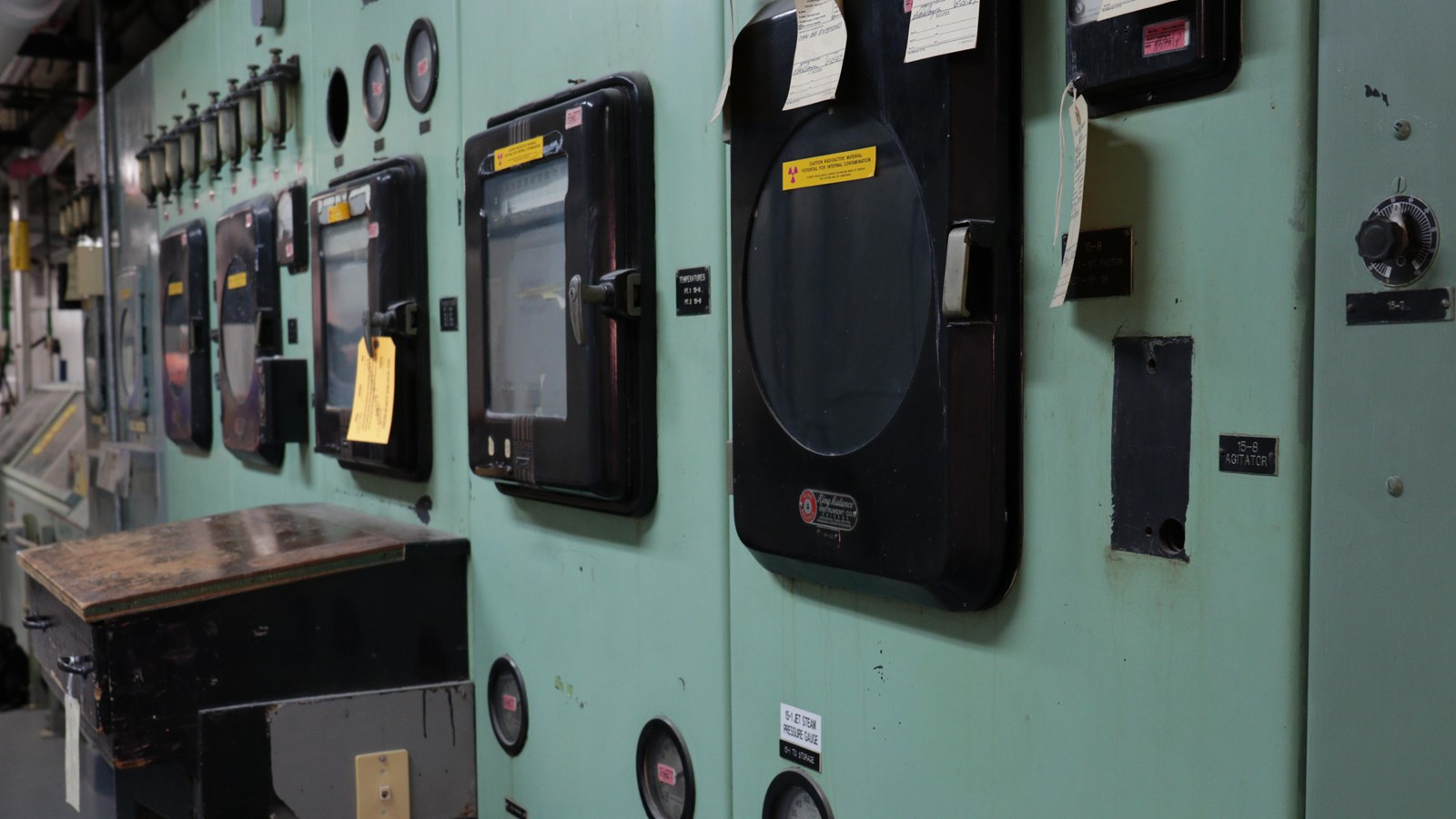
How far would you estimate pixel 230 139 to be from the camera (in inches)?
131

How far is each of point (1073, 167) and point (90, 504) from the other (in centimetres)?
471

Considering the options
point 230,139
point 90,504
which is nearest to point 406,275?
point 230,139

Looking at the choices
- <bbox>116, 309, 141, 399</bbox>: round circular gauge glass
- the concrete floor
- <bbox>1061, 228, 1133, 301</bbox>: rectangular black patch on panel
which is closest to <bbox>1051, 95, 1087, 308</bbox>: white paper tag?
<bbox>1061, 228, 1133, 301</bbox>: rectangular black patch on panel

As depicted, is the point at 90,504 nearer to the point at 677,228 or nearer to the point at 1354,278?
the point at 677,228

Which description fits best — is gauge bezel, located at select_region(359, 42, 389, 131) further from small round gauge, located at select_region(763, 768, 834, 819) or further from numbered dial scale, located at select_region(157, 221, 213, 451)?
small round gauge, located at select_region(763, 768, 834, 819)

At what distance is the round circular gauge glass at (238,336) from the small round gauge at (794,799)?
222cm

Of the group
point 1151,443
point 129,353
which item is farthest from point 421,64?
point 129,353

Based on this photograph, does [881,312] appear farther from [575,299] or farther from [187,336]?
[187,336]

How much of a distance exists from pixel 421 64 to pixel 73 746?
149cm

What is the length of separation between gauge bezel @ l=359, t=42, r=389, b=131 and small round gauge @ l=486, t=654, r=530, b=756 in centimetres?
123

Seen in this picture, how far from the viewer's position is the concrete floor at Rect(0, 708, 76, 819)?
3.70 meters

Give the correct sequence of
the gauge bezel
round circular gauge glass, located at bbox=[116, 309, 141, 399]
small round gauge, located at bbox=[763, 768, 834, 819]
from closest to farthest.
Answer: small round gauge, located at bbox=[763, 768, 834, 819]
the gauge bezel
round circular gauge glass, located at bbox=[116, 309, 141, 399]

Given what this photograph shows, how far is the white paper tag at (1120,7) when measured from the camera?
Result: 0.96 meters

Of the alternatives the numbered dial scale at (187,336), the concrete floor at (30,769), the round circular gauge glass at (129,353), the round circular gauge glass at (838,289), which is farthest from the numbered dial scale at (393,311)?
the round circular gauge glass at (129,353)
